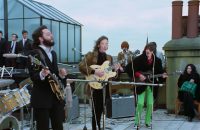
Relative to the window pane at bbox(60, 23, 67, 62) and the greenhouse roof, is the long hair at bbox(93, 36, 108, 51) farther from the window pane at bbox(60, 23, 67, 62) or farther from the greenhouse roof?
the window pane at bbox(60, 23, 67, 62)

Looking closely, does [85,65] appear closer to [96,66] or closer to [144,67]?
[96,66]

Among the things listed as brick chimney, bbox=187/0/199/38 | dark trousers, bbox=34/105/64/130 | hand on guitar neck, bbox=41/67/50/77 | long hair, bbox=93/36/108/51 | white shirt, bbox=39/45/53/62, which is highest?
brick chimney, bbox=187/0/199/38

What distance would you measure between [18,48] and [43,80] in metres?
7.11

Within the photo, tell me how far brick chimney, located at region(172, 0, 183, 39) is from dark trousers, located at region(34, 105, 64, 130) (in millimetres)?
6196

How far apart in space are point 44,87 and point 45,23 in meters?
15.2

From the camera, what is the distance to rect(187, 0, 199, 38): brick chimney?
1065 cm

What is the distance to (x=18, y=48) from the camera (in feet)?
39.4

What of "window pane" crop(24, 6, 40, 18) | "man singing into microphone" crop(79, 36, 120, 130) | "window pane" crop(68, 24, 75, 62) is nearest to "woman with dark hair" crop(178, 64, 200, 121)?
"man singing into microphone" crop(79, 36, 120, 130)

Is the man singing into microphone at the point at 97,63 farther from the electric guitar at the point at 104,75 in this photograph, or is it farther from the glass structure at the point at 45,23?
the glass structure at the point at 45,23

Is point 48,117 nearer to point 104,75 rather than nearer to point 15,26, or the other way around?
point 104,75

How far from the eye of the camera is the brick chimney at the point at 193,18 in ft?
34.9

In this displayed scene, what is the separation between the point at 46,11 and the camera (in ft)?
70.1

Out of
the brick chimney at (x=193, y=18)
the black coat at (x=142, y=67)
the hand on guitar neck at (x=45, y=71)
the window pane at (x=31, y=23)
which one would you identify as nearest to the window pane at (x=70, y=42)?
the window pane at (x=31, y=23)

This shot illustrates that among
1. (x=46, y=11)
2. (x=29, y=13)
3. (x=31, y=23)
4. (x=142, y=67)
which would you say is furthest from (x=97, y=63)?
(x=46, y=11)
